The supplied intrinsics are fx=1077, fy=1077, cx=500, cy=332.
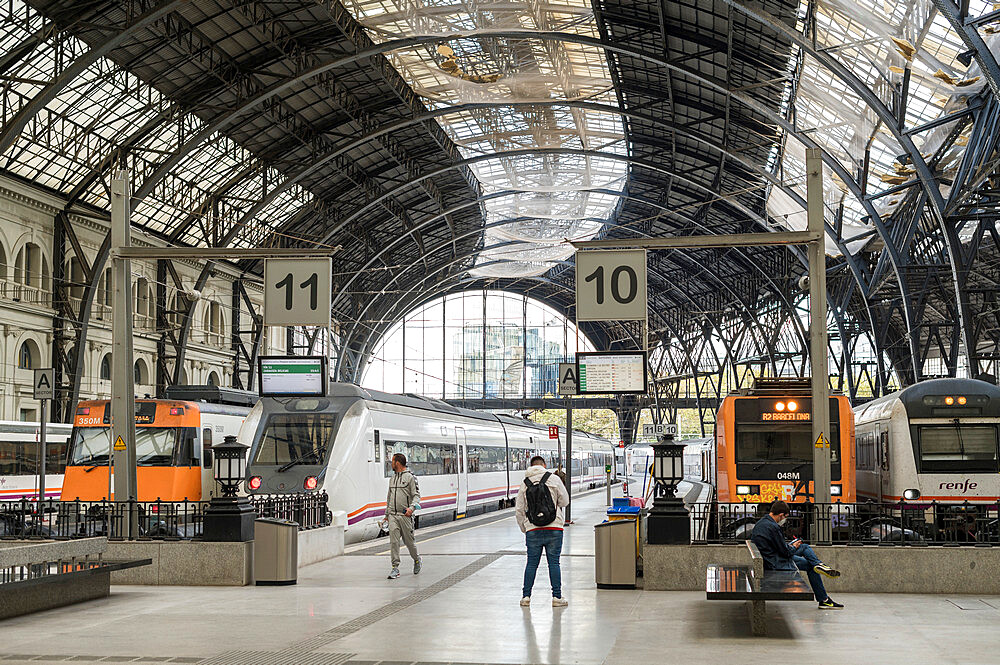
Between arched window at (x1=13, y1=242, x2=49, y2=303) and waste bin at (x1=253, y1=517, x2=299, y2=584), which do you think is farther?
arched window at (x1=13, y1=242, x2=49, y2=303)

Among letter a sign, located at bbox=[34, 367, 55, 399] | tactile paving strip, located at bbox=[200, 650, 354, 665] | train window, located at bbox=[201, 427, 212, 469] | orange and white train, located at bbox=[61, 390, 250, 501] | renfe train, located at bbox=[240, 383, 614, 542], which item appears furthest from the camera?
train window, located at bbox=[201, 427, 212, 469]

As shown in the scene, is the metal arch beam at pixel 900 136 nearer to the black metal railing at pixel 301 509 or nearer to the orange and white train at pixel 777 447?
the orange and white train at pixel 777 447

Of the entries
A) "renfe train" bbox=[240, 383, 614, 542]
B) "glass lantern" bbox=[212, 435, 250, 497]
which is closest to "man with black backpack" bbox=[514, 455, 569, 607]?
"glass lantern" bbox=[212, 435, 250, 497]

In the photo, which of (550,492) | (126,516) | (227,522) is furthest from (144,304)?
(550,492)

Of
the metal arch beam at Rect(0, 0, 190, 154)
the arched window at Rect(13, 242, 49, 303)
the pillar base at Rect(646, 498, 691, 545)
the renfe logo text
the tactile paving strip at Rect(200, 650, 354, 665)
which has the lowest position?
the tactile paving strip at Rect(200, 650, 354, 665)

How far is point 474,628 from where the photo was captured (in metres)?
11.1

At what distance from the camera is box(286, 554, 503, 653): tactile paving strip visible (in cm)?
1020

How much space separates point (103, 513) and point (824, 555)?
33.4 ft

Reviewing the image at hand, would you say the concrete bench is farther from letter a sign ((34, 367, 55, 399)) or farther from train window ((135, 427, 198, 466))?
letter a sign ((34, 367, 55, 399))

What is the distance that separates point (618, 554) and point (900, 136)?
17.3 metres

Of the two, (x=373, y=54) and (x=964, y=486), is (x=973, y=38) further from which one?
(x=373, y=54)

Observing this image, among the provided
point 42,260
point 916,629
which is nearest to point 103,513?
point 916,629

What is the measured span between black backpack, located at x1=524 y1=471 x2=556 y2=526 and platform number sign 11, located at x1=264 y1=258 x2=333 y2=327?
20.7 feet

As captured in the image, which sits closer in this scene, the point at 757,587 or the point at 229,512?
the point at 757,587
